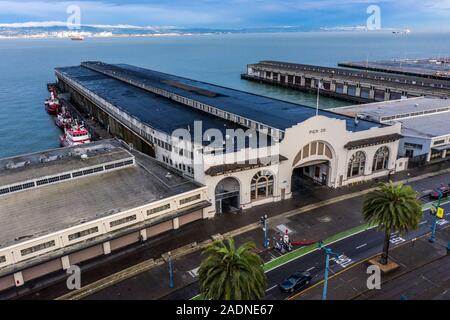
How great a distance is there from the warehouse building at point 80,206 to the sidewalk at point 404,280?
67.6 ft

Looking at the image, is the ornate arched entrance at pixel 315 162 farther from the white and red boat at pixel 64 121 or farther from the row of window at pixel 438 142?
the white and red boat at pixel 64 121

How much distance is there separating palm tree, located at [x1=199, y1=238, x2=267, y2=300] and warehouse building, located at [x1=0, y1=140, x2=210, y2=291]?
19586 mm

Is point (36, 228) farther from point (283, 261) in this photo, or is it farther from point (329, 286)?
point (329, 286)

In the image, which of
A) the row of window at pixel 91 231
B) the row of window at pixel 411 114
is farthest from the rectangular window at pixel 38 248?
the row of window at pixel 411 114

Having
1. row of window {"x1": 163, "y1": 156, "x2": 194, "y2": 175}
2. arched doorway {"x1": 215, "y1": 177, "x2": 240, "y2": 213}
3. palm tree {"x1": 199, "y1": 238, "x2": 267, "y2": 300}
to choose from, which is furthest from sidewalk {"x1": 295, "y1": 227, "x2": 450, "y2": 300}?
row of window {"x1": 163, "y1": 156, "x2": 194, "y2": 175}

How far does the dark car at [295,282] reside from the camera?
129ft

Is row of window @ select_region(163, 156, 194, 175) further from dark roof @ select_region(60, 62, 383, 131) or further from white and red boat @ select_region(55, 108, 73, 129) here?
white and red boat @ select_region(55, 108, 73, 129)

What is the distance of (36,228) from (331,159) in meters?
45.5

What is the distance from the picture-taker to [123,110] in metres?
86.3

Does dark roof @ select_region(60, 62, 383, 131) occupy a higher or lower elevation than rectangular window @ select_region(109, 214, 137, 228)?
higher

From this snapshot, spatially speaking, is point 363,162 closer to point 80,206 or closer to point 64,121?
point 80,206

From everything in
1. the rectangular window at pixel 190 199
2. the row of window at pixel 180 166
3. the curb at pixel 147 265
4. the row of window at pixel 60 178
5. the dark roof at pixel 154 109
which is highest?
the dark roof at pixel 154 109

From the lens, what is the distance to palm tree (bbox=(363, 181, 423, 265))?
38562 mm
